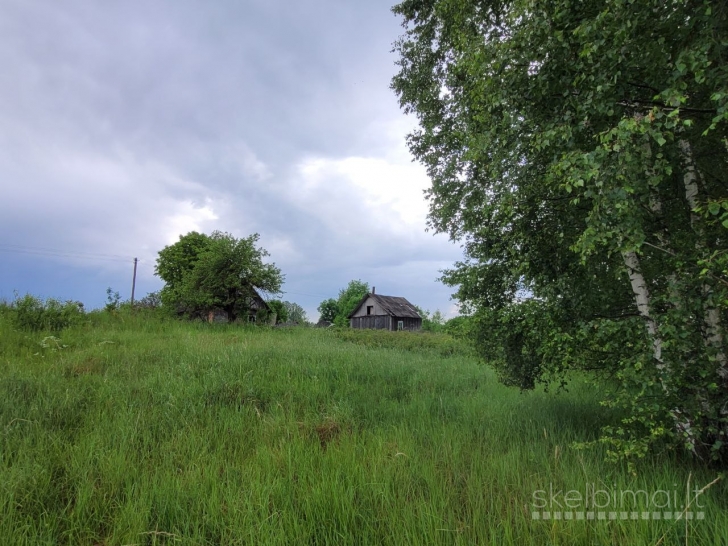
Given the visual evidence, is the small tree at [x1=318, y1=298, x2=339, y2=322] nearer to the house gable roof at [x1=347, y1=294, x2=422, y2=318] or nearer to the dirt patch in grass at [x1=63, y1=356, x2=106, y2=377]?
the house gable roof at [x1=347, y1=294, x2=422, y2=318]

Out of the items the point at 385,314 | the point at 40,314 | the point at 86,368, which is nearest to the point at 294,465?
the point at 86,368

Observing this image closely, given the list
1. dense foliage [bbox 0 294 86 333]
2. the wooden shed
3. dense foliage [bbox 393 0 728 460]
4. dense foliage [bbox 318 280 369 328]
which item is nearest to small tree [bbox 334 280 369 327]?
dense foliage [bbox 318 280 369 328]

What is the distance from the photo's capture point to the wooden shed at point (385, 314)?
41906 millimetres

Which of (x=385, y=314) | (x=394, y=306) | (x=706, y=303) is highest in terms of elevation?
(x=394, y=306)

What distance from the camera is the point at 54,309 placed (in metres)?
12.2

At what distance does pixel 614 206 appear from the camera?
2.81 m

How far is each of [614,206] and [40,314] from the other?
15.8 meters

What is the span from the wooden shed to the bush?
31055 mm

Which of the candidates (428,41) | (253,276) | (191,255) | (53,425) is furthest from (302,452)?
(191,255)

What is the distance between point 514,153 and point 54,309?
49.8ft

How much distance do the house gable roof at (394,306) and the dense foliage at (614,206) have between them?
37.5 metres

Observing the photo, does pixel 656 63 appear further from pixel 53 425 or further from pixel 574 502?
pixel 53 425

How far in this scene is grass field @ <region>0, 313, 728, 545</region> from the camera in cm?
271

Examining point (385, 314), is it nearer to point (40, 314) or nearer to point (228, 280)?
point (228, 280)
